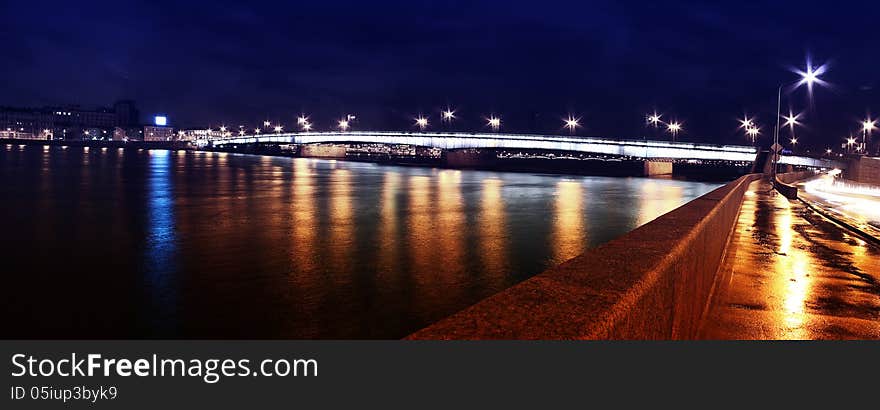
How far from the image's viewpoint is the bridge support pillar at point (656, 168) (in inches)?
4196

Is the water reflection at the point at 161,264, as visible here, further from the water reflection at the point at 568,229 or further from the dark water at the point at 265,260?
the water reflection at the point at 568,229

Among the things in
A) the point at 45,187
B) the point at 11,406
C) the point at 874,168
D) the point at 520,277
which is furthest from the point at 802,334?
the point at 874,168

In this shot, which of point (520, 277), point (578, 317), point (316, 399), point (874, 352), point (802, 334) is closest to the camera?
point (316, 399)

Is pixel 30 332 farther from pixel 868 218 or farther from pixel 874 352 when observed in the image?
pixel 868 218

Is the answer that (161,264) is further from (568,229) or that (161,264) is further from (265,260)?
(568,229)

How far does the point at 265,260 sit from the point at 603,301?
15.7 metres

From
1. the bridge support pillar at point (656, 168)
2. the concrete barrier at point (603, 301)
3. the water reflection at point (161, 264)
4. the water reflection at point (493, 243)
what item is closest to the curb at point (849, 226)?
the water reflection at point (493, 243)

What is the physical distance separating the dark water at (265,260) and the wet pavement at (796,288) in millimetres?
5175

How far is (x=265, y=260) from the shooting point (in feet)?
59.4

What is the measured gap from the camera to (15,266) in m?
17.3

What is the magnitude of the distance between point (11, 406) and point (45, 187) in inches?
2089

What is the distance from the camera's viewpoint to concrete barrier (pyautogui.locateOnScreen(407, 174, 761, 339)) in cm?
319

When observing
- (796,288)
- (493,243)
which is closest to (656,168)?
(493,243)

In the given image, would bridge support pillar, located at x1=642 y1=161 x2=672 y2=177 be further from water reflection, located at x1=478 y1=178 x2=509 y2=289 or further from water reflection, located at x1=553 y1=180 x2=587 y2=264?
water reflection, located at x1=478 y1=178 x2=509 y2=289
